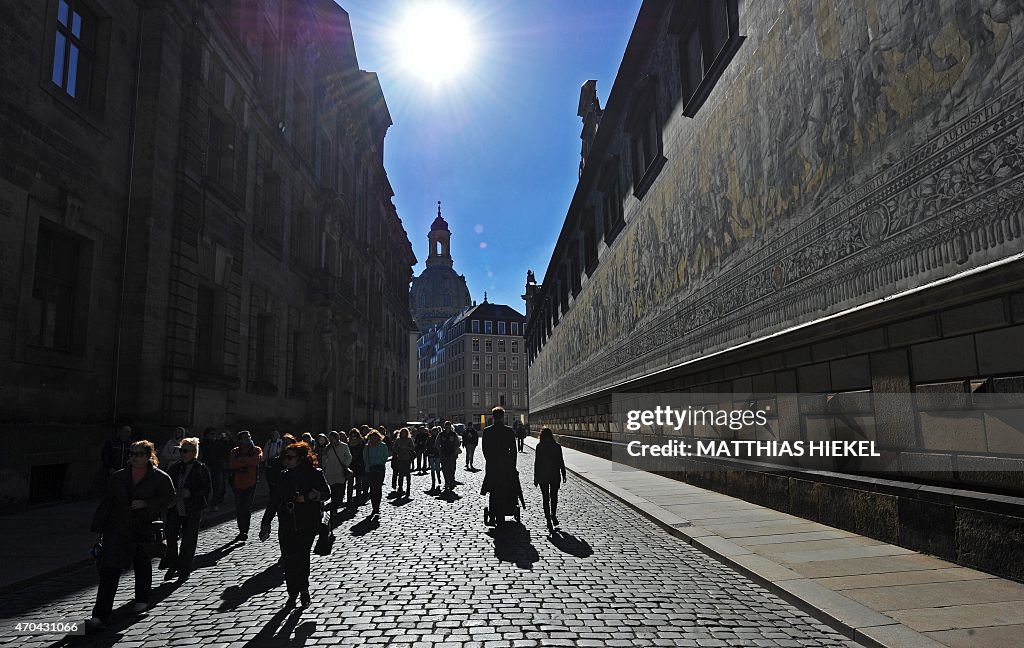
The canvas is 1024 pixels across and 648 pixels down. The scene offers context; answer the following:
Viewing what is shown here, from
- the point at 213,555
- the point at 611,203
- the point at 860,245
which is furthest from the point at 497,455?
the point at 611,203

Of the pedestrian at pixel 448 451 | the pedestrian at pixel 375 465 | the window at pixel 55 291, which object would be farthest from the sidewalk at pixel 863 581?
the window at pixel 55 291

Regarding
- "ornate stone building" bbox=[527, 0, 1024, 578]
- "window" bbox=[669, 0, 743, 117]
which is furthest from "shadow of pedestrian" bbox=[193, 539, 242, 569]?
"window" bbox=[669, 0, 743, 117]

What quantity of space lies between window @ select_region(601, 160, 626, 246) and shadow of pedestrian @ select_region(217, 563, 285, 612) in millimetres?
17138

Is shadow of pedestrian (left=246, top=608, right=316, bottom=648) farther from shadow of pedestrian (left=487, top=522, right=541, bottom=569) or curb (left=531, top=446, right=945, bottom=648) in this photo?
curb (left=531, top=446, right=945, bottom=648)

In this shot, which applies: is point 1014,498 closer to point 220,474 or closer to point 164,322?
point 220,474

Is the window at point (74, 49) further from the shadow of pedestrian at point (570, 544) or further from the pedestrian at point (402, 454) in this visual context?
the shadow of pedestrian at point (570, 544)

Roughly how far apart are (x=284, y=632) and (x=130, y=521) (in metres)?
1.84

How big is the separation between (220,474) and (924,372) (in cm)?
1310

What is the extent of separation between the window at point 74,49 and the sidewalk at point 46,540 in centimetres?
819

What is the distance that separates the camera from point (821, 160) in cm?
939

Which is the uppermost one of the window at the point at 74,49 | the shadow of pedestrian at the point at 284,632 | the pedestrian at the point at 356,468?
the window at the point at 74,49

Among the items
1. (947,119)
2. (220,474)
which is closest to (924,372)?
(947,119)

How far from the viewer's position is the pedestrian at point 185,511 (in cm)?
718

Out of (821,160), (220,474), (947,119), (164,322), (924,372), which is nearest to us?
(947,119)
